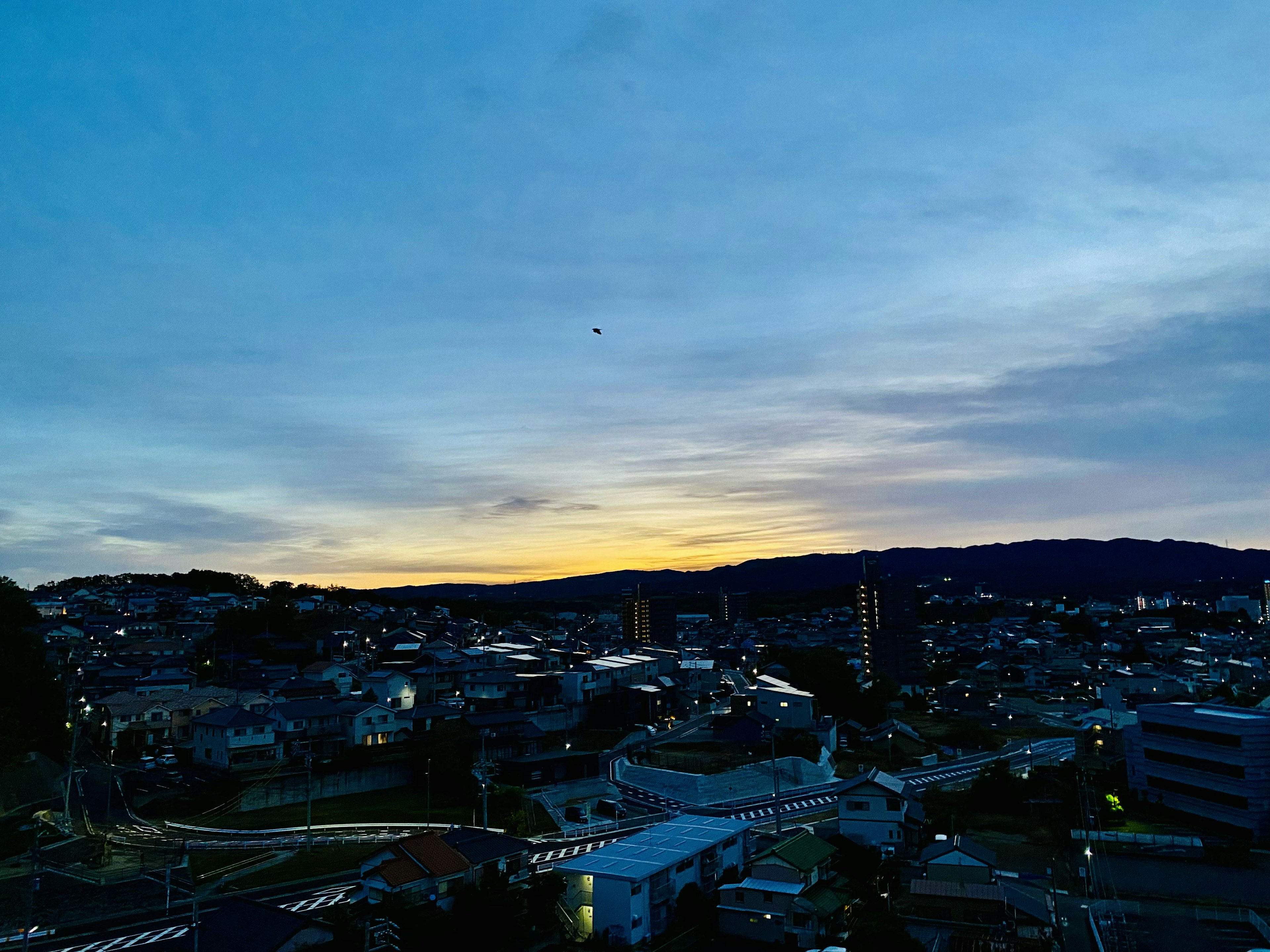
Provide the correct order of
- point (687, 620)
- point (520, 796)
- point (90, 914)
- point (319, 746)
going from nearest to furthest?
point (90, 914) → point (520, 796) → point (319, 746) → point (687, 620)

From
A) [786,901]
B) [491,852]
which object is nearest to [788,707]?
[786,901]

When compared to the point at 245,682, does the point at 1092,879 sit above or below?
below

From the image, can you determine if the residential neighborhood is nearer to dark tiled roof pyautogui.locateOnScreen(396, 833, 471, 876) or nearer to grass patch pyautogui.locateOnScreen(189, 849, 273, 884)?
dark tiled roof pyautogui.locateOnScreen(396, 833, 471, 876)

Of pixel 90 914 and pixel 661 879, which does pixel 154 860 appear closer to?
pixel 90 914

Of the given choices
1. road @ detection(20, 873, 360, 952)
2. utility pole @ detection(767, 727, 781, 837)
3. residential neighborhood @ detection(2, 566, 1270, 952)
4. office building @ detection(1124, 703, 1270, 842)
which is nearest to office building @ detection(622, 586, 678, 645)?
residential neighborhood @ detection(2, 566, 1270, 952)

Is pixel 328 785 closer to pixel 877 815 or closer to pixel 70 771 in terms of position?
pixel 70 771

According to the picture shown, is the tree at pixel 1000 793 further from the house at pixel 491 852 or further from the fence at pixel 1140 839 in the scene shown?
the house at pixel 491 852

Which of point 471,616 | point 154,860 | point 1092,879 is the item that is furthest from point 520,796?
point 471,616
